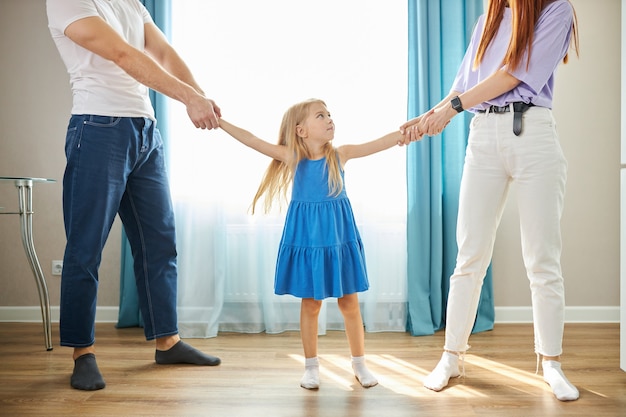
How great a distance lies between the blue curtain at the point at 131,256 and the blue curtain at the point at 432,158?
1244 millimetres

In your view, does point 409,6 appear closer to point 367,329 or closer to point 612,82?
point 612,82

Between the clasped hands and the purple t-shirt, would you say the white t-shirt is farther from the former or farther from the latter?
the purple t-shirt

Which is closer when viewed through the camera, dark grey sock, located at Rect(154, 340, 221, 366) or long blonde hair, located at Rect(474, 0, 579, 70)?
long blonde hair, located at Rect(474, 0, 579, 70)

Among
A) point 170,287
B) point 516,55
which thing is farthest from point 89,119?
point 516,55

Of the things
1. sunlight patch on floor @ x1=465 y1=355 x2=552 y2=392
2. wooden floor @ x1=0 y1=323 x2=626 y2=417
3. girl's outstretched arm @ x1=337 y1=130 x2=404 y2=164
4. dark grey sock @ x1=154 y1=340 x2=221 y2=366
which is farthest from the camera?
dark grey sock @ x1=154 y1=340 x2=221 y2=366

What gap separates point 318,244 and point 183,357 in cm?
76

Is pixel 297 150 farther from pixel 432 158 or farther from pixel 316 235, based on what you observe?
pixel 432 158

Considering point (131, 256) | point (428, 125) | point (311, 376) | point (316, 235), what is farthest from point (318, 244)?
point (131, 256)

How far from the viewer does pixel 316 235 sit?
1971 millimetres

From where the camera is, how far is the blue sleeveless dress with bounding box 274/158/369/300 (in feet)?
6.42

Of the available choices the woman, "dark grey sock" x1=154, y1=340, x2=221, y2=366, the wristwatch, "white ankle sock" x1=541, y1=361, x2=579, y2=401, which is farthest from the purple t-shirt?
"dark grey sock" x1=154, y1=340, x2=221, y2=366

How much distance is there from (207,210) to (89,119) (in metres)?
1.04

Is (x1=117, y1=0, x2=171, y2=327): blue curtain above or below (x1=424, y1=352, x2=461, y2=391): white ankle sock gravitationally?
above

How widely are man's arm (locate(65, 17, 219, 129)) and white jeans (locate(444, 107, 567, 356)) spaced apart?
0.95 meters
